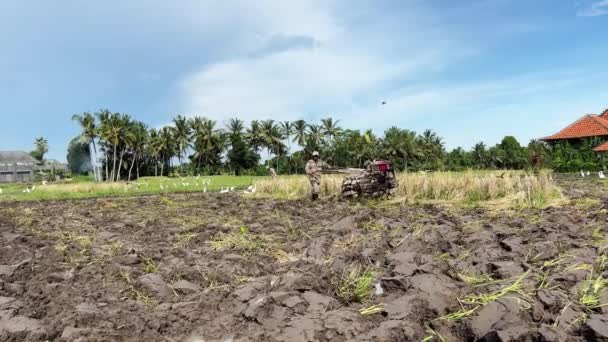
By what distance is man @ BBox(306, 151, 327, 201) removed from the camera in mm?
15961

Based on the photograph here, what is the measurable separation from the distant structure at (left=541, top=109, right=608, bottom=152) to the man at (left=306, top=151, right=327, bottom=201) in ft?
88.7

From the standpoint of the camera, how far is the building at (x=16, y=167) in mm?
68000

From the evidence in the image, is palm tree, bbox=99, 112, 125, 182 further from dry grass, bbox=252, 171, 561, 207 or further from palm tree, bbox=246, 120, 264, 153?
dry grass, bbox=252, 171, 561, 207

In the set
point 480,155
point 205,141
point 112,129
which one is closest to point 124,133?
point 112,129

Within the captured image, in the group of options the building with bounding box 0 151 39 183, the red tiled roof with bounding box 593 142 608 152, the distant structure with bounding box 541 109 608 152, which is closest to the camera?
the red tiled roof with bounding box 593 142 608 152

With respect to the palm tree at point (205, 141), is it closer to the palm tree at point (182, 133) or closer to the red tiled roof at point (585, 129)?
the palm tree at point (182, 133)

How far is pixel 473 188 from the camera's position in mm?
13750

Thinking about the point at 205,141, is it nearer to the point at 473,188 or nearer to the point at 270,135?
the point at 270,135

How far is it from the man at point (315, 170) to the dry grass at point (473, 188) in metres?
0.68

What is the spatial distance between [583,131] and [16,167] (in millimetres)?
67152

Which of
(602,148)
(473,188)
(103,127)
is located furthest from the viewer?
(103,127)

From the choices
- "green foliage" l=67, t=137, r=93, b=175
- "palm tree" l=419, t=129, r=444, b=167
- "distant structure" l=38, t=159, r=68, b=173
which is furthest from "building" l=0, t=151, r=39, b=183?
"palm tree" l=419, t=129, r=444, b=167

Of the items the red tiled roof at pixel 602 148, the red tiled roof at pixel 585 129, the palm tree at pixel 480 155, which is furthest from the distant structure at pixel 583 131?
the palm tree at pixel 480 155

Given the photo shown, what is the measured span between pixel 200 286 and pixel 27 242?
5021 millimetres
